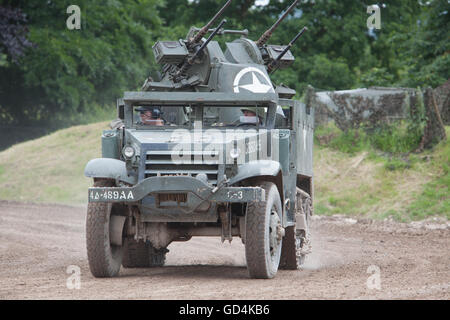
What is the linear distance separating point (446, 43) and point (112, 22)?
49.4 ft

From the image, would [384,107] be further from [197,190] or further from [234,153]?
[197,190]

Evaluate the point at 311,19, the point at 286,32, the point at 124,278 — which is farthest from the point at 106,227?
the point at 311,19

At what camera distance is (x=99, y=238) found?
10930mm

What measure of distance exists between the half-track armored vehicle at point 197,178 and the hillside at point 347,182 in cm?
840

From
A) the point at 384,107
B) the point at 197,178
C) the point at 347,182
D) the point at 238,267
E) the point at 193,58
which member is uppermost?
the point at 193,58

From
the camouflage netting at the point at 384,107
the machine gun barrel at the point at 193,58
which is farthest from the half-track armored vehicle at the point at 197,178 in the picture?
the camouflage netting at the point at 384,107

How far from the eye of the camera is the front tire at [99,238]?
10919mm

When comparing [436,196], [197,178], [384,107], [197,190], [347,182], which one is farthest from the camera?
[384,107]

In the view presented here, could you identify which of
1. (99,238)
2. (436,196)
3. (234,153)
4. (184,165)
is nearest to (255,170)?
(234,153)

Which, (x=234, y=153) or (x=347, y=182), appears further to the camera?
(x=347, y=182)

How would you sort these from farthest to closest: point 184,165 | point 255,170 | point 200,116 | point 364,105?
point 364,105, point 200,116, point 184,165, point 255,170

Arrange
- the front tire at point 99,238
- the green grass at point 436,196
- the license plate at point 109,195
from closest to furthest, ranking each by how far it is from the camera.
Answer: the license plate at point 109,195
the front tire at point 99,238
the green grass at point 436,196

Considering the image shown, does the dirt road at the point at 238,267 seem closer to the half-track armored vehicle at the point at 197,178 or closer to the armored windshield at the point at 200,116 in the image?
the half-track armored vehicle at the point at 197,178

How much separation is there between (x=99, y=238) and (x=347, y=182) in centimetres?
1270
